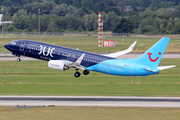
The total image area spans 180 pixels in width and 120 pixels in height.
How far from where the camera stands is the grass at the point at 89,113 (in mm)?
60844

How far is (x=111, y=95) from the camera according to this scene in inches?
3204

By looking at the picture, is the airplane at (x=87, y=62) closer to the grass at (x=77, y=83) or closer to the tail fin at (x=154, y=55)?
the tail fin at (x=154, y=55)

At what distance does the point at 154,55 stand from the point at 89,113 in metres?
18.4

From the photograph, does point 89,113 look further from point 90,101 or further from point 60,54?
point 60,54

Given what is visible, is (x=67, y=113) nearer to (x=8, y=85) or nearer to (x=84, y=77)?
(x=8, y=85)

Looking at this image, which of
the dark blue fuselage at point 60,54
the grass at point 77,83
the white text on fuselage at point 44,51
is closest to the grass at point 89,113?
the dark blue fuselage at point 60,54

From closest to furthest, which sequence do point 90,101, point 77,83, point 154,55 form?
point 154,55, point 90,101, point 77,83

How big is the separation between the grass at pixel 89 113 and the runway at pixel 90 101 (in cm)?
372

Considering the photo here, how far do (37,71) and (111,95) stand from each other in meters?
39.0

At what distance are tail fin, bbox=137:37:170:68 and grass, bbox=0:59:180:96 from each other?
12.3 meters

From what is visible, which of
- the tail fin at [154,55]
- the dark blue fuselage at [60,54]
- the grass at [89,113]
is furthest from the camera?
the dark blue fuselage at [60,54]

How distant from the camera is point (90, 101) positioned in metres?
74.0

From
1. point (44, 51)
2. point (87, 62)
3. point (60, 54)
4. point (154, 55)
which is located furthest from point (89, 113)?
point (44, 51)

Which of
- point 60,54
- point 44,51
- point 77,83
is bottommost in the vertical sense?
point 77,83
